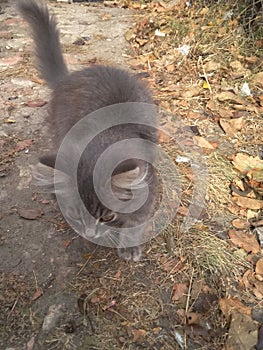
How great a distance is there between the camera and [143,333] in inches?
77.0

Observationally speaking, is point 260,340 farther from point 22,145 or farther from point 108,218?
point 22,145

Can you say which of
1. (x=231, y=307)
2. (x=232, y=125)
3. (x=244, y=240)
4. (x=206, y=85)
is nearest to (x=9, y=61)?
(x=206, y=85)

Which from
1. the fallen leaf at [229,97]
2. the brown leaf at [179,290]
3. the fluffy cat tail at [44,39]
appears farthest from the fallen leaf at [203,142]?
the brown leaf at [179,290]

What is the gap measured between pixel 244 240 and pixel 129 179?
101cm

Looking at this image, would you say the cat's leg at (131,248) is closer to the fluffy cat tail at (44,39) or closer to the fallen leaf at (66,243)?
the fallen leaf at (66,243)

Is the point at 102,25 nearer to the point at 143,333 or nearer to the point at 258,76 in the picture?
the point at 258,76

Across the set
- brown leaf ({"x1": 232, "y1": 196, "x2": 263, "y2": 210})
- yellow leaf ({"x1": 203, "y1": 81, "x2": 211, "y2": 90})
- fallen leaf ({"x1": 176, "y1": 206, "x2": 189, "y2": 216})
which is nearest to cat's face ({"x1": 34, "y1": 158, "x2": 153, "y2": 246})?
fallen leaf ({"x1": 176, "y1": 206, "x2": 189, "y2": 216})

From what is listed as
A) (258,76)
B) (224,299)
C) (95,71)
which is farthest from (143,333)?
(258,76)

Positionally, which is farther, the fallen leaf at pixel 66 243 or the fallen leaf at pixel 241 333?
the fallen leaf at pixel 66 243

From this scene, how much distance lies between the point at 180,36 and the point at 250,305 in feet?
10.4

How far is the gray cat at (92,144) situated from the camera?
71.6 inches

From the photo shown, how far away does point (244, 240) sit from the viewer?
7.89 feet

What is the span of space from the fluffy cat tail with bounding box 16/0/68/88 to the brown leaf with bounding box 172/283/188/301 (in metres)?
1.63

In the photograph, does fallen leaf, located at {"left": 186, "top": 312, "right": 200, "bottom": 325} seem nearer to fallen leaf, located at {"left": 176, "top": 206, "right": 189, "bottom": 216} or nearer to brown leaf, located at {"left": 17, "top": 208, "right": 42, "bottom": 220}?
fallen leaf, located at {"left": 176, "top": 206, "right": 189, "bottom": 216}
